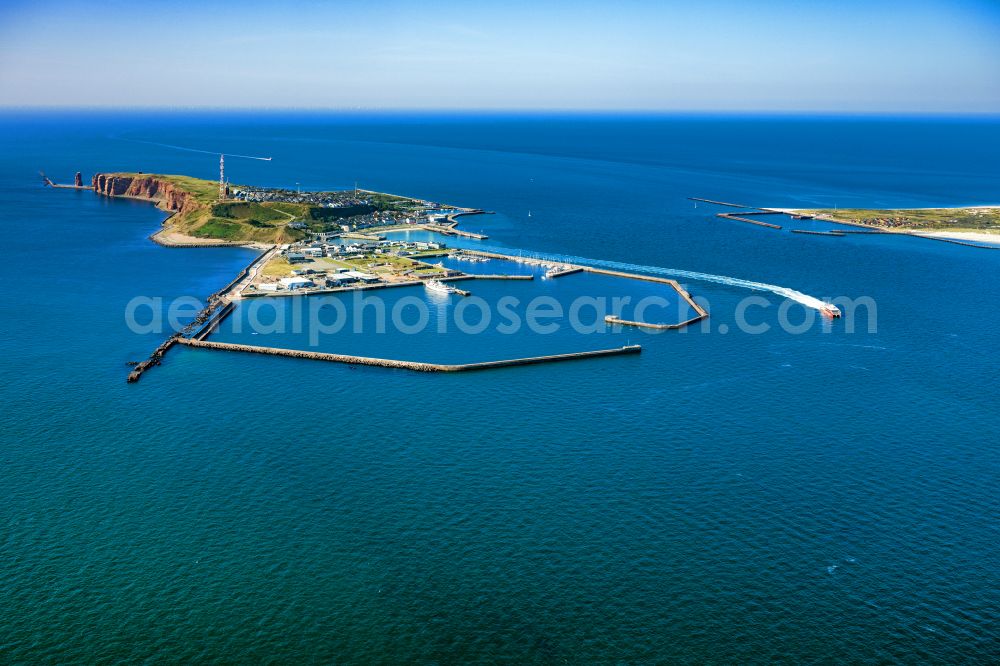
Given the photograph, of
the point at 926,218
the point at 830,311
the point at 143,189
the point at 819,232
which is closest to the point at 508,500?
the point at 830,311

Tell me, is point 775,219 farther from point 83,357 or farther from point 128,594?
point 128,594

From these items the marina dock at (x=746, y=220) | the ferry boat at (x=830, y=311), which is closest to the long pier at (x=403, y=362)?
the ferry boat at (x=830, y=311)

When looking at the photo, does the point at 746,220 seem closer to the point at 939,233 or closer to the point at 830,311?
the point at 939,233

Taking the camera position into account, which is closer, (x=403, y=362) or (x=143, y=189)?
(x=403, y=362)

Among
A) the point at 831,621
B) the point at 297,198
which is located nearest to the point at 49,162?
the point at 297,198

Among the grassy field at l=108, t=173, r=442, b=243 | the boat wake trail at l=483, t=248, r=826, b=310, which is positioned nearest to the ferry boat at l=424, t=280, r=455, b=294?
the boat wake trail at l=483, t=248, r=826, b=310

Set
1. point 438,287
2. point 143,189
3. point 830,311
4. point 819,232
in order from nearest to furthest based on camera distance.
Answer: point 830,311 → point 438,287 → point 819,232 → point 143,189
